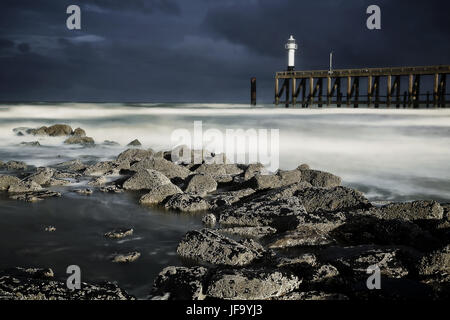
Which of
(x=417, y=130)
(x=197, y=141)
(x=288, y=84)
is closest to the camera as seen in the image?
(x=417, y=130)

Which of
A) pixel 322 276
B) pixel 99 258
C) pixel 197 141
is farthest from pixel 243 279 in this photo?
pixel 197 141

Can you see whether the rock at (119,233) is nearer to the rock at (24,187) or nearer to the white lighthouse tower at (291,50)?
the rock at (24,187)

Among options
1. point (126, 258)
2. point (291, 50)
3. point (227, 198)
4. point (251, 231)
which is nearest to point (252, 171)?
point (227, 198)

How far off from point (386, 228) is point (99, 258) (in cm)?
277

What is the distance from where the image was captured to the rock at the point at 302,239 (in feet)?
12.7

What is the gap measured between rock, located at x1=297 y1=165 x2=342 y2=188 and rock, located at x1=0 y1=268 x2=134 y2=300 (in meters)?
4.49

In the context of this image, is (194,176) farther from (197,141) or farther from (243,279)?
(197,141)

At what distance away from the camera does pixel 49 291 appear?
2.60 metres

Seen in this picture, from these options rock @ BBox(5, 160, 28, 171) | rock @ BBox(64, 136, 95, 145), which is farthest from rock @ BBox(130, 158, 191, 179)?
rock @ BBox(64, 136, 95, 145)

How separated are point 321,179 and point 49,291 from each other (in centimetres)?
494

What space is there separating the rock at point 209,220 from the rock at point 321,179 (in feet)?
8.21

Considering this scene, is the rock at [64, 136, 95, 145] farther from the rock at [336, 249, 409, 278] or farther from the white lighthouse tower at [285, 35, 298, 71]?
the white lighthouse tower at [285, 35, 298, 71]

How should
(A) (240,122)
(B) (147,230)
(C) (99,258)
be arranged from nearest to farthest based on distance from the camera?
1. (C) (99,258)
2. (B) (147,230)
3. (A) (240,122)
